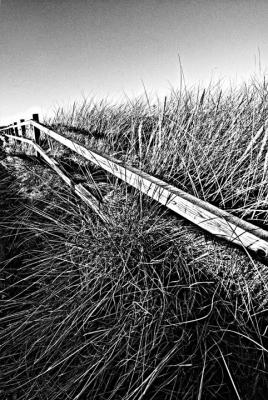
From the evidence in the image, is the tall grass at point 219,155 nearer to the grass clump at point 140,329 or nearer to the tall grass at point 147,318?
the tall grass at point 147,318

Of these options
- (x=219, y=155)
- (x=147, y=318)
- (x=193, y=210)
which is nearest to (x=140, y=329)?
(x=147, y=318)

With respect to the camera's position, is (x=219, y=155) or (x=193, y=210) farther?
(x=219, y=155)

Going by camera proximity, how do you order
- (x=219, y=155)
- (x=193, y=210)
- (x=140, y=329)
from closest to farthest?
(x=140, y=329)
(x=193, y=210)
(x=219, y=155)

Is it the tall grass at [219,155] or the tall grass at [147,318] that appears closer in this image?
the tall grass at [147,318]

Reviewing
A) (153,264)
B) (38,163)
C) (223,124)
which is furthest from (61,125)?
(153,264)

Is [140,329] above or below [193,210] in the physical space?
below

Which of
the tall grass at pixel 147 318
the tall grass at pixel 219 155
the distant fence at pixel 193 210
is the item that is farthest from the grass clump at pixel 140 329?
the tall grass at pixel 219 155

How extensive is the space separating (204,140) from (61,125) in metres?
4.63

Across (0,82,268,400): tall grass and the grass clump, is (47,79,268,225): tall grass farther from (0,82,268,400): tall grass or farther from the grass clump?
the grass clump

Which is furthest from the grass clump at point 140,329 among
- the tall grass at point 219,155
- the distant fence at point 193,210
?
the tall grass at point 219,155

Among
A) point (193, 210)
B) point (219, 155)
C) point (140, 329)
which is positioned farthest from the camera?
point (219, 155)

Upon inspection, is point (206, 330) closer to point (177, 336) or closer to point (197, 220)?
point (177, 336)

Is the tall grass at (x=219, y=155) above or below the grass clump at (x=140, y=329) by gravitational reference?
above

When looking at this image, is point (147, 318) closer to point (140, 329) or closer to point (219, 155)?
point (140, 329)
